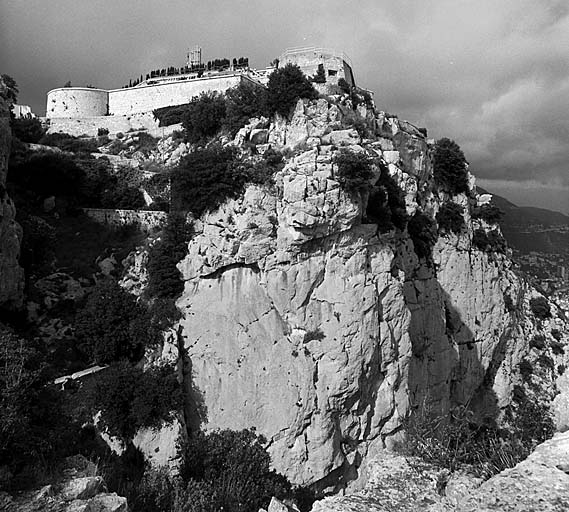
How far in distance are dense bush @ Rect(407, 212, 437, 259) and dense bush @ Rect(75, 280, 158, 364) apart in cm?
1810

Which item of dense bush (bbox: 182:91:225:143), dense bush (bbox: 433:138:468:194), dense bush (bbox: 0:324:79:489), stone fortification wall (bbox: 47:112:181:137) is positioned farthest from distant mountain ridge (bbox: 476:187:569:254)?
dense bush (bbox: 0:324:79:489)

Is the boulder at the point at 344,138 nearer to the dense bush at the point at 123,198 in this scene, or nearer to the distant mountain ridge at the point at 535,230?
the dense bush at the point at 123,198

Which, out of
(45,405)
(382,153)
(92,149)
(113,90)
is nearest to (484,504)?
(45,405)

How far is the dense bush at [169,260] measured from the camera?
22641 mm

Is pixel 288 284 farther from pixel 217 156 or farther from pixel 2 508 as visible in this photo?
pixel 2 508

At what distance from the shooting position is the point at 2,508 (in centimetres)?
1021

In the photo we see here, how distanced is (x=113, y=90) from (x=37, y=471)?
5335cm

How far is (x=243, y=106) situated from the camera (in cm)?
2697

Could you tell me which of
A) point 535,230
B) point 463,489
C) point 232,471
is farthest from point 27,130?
point 535,230

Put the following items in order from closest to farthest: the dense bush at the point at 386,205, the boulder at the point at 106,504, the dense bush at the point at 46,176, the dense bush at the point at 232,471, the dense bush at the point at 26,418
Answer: the boulder at the point at 106,504 < the dense bush at the point at 26,418 < the dense bush at the point at 232,471 < the dense bush at the point at 386,205 < the dense bush at the point at 46,176

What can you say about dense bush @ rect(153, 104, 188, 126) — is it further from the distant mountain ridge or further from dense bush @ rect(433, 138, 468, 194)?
the distant mountain ridge

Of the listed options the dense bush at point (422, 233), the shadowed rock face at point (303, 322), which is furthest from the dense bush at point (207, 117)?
the dense bush at point (422, 233)

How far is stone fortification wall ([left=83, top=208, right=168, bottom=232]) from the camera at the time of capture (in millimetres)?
29391

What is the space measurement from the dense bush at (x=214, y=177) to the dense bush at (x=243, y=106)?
3.44 metres
